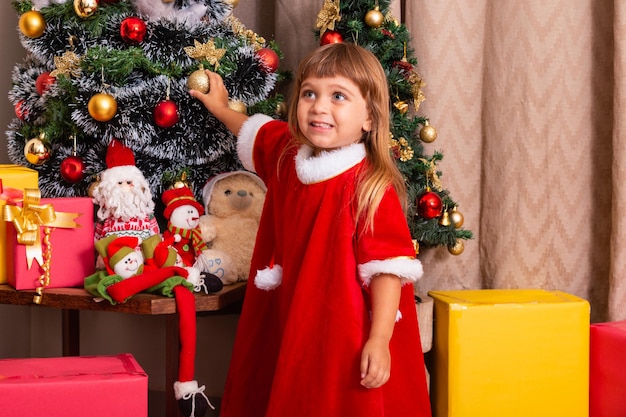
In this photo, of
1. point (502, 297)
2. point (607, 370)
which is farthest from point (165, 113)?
point (607, 370)

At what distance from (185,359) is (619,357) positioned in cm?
91

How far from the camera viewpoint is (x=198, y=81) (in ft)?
5.16

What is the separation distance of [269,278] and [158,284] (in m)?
0.21

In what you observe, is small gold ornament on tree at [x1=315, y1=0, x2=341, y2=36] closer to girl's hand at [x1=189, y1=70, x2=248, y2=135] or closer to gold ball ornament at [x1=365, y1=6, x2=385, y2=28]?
gold ball ornament at [x1=365, y1=6, x2=385, y2=28]

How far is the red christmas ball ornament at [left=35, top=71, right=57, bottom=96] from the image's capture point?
5.22 feet

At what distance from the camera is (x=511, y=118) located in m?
1.90

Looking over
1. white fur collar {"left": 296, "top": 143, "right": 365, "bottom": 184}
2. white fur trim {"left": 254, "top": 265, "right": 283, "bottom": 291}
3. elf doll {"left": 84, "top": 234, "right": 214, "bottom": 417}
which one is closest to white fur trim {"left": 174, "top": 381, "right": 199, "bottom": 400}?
elf doll {"left": 84, "top": 234, "right": 214, "bottom": 417}

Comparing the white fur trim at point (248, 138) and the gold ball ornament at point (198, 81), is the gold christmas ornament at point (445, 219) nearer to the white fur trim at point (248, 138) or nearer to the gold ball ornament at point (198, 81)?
the white fur trim at point (248, 138)

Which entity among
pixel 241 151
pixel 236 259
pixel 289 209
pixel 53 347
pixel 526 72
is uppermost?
pixel 526 72

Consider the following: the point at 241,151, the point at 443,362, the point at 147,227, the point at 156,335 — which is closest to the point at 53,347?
the point at 156,335

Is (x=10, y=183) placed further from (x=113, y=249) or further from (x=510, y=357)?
(x=510, y=357)

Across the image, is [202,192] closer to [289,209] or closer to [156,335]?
[289,209]

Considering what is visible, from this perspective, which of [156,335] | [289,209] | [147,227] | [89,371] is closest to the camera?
[89,371]

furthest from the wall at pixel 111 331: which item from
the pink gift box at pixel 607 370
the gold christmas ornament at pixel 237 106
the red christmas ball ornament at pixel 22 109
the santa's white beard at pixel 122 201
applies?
the pink gift box at pixel 607 370
